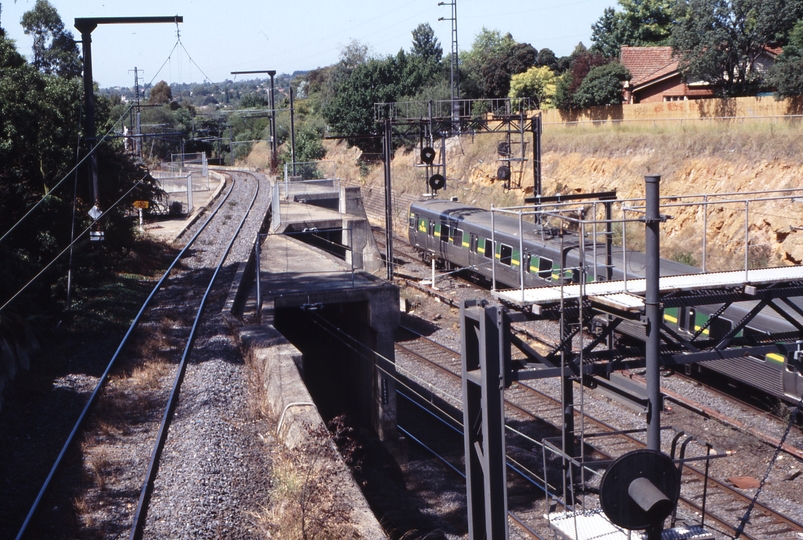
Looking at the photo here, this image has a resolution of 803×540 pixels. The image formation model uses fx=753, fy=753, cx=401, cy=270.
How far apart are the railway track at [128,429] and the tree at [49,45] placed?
40.7 metres

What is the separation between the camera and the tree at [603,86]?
36.3 meters

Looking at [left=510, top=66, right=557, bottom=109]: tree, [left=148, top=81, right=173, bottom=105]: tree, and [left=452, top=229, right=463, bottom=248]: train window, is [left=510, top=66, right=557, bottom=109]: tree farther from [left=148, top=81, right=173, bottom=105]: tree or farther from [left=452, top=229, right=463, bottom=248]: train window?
[left=148, top=81, right=173, bottom=105]: tree

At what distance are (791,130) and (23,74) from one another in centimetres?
2240

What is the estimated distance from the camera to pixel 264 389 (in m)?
11.7

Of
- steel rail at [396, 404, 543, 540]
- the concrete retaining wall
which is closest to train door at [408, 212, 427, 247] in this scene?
steel rail at [396, 404, 543, 540]

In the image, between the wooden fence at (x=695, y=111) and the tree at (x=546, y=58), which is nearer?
the wooden fence at (x=695, y=111)

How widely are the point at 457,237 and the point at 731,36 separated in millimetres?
14119

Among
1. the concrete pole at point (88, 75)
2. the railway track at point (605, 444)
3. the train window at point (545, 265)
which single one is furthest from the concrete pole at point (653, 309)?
the concrete pole at point (88, 75)

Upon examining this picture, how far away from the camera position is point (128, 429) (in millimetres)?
10492

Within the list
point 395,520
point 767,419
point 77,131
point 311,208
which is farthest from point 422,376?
point 311,208

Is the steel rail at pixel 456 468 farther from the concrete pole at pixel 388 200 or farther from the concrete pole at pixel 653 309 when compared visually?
the concrete pole at pixel 388 200

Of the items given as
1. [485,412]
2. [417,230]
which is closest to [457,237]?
[417,230]

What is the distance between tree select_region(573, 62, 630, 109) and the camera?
1430 inches

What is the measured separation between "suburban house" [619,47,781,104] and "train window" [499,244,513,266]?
639 inches
